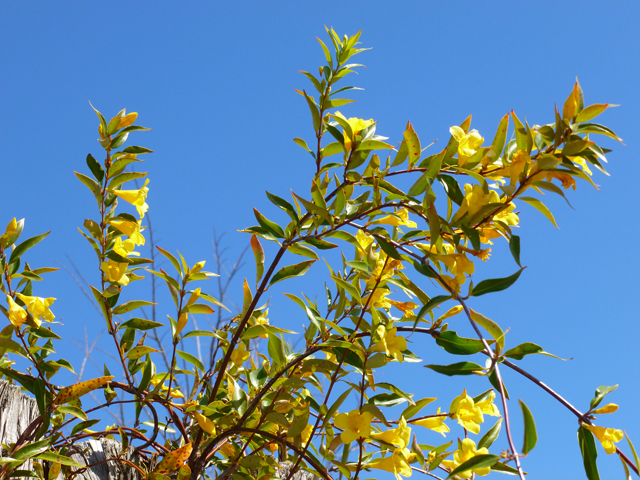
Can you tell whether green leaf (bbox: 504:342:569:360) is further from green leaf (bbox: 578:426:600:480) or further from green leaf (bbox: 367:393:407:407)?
green leaf (bbox: 367:393:407:407)

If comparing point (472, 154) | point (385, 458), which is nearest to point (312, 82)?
point (472, 154)

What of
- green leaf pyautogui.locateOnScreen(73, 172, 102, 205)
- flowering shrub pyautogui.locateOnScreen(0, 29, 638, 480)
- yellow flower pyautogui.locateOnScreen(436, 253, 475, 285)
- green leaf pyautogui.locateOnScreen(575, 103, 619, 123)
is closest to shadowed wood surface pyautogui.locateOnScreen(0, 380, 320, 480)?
flowering shrub pyautogui.locateOnScreen(0, 29, 638, 480)

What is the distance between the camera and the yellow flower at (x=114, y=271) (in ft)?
4.52

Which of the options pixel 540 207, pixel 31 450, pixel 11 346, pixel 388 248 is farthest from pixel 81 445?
pixel 540 207

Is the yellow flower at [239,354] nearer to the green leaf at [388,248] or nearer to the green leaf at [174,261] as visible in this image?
the green leaf at [174,261]

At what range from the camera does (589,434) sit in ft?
3.32

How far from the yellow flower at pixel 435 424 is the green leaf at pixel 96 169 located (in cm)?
103

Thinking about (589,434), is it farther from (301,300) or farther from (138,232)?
(138,232)

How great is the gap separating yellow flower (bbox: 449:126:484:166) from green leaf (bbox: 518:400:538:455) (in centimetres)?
51

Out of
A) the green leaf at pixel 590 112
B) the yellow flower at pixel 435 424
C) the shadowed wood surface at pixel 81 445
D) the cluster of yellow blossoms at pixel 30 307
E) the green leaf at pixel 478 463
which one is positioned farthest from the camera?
the shadowed wood surface at pixel 81 445

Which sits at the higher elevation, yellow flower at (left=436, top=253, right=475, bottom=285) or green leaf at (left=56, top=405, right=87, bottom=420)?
yellow flower at (left=436, top=253, right=475, bottom=285)

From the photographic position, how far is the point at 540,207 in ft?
3.54

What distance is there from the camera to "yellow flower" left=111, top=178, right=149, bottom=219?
137cm

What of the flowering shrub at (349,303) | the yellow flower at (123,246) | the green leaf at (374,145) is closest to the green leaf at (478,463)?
the flowering shrub at (349,303)
